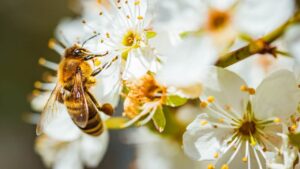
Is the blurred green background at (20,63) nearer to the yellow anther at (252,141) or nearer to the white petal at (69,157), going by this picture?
the white petal at (69,157)

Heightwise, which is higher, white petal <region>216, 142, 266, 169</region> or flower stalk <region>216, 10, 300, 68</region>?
flower stalk <region>216, 10, 300, 68</region>

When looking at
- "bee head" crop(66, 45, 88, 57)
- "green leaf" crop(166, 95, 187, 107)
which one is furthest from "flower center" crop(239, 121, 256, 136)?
"bee head" crop(66, 45, 88, 57)

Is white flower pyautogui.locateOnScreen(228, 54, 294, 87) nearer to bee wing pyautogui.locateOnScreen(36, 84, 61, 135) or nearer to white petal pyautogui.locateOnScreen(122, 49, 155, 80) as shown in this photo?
white petal pyautogui.locateOnScreen(122, 49, 155, 80)

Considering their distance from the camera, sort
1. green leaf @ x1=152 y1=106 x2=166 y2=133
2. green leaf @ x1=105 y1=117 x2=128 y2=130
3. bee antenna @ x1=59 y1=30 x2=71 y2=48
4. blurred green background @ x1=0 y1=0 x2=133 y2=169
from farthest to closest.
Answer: blurred green background @ x1=0 y1=0 x2=133 y2=169 < bee antenna @ x1=59 y1=30 x2=71 y2=48 < green leaf @ x1=105 y1=117 x2=128 y2=130 < green leaf @ x1=152 y1=106 x2=166 y2=133

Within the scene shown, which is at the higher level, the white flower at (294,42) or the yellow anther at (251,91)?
the white flower at (294,42)

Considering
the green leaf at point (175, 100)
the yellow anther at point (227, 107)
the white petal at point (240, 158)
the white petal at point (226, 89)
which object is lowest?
the white petal at point (240, 158)

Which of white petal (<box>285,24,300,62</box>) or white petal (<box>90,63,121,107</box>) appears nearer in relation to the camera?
white petal (<box>285,24,300,62</box>)

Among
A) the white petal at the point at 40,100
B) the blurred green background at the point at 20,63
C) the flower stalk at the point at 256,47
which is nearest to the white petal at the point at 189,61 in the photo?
the flower stalk at the point at 256,47

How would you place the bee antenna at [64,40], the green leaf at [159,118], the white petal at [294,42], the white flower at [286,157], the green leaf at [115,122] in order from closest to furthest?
the white petal at [294,42] → the white flower at [286,157] → the green leaf at [159,118] → the green leaf at [115,122] → the bee antenna at [64,40]
